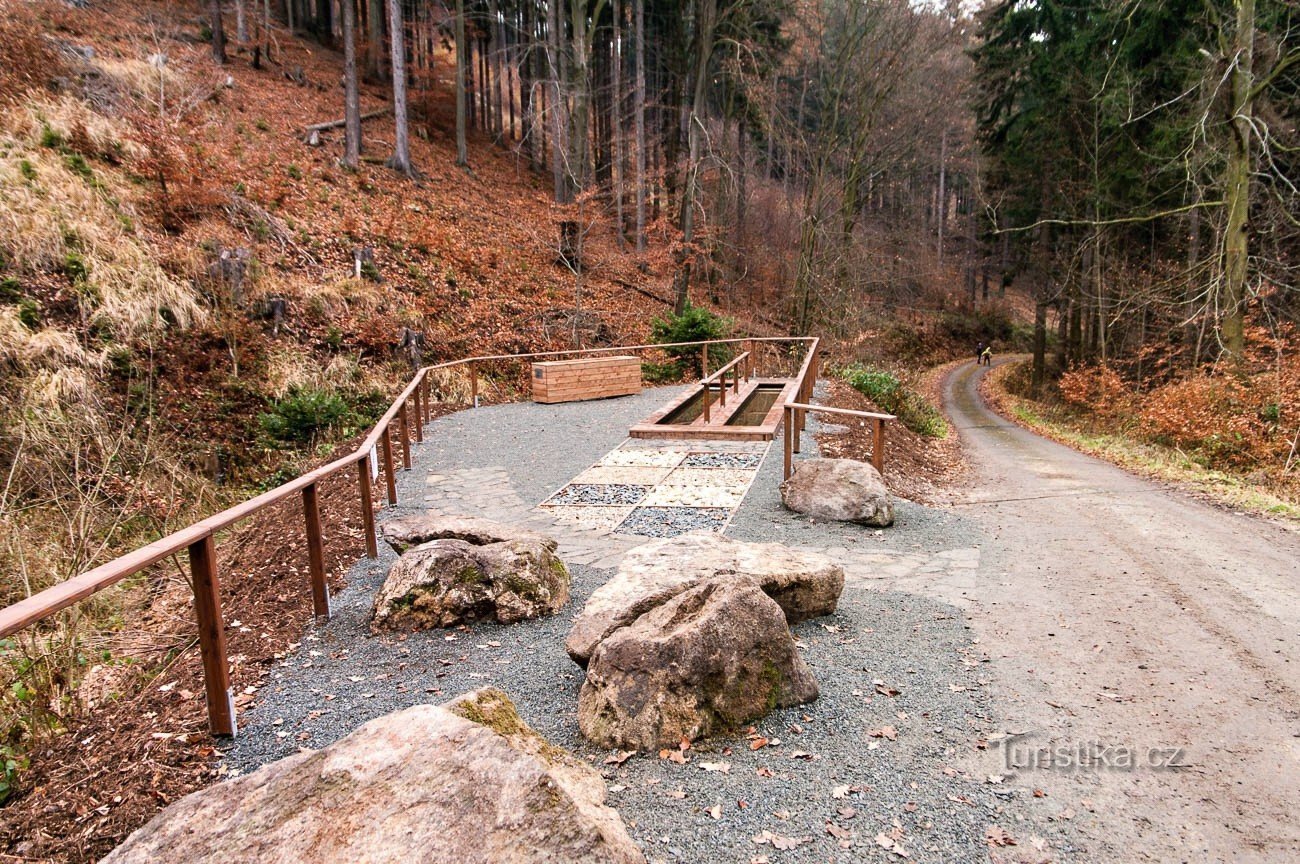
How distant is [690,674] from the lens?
9.53 ft

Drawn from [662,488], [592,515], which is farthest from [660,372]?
[592,515]

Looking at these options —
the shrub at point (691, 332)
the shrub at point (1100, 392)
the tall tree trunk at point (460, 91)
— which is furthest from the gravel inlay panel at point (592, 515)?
the tall tree trunk at point (460, 91)

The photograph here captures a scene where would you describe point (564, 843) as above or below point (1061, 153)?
below

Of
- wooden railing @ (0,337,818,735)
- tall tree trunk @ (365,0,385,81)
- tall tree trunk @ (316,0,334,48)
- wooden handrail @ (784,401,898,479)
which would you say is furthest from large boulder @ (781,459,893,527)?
tall tree trunk @ (316,0,334,48)

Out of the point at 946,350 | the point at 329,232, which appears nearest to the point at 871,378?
the point at 329,232

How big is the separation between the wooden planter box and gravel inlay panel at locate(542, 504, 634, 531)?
6455 mm

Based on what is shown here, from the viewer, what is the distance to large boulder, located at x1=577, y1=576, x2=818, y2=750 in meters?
2.87

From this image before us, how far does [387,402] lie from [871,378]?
924 centimetres

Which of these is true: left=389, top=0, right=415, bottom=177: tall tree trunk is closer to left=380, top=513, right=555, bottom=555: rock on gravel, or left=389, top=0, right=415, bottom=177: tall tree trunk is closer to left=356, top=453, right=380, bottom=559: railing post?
left=356, top=453, right=380, bottom=559: railing post

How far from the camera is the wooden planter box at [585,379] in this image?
42.4ft

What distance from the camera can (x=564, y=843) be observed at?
1.72m

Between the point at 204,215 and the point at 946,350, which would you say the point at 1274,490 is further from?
the point at 946,350

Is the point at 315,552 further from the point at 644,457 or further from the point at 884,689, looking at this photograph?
the point at 644,457

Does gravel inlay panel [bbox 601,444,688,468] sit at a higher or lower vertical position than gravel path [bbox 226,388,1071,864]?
higher
